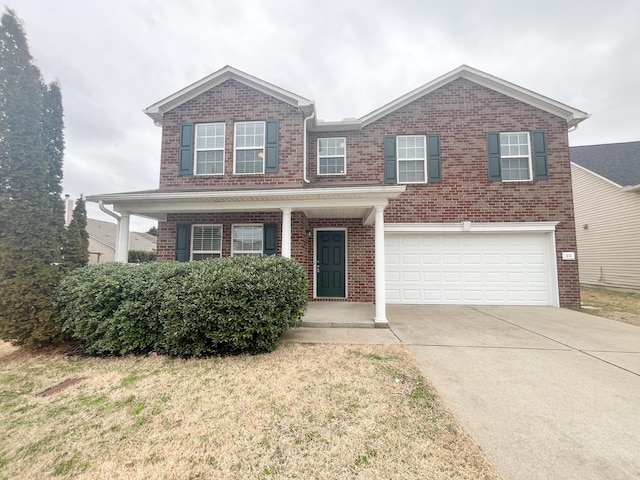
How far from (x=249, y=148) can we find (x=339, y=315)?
5.35 m

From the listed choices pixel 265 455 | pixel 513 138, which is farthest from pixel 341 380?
pixel 513 138

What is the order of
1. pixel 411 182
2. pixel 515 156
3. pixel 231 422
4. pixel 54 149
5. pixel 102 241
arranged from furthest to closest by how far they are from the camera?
1. pixel 102 241
2. pixel 411 182
3. pixel 515 156
4. pixel 54 149
5. pixel 231 422

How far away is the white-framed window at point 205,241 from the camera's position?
304 inches

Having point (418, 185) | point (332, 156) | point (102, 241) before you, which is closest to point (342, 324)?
point (418, 185)

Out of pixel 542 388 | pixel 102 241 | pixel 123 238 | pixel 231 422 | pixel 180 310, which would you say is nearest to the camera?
pixel 231 422

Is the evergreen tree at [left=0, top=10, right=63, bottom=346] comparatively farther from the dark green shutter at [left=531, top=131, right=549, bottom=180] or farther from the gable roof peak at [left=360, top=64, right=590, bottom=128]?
the dark green shutter at [left=531, top=131, right=549, bottom=180]

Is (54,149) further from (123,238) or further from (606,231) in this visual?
(606,231)

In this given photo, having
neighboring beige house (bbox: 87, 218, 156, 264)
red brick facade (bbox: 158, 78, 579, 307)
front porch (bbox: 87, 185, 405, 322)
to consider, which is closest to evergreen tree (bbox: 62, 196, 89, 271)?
front porch (bbox: 87, 185, 405, 322)

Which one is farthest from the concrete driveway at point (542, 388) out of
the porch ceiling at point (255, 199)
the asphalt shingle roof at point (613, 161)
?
the asphalt shingle roof at point (613, 161)

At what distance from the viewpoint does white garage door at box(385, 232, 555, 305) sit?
8.00 metres

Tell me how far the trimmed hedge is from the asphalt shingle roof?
14.9 metres

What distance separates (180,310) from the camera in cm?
394

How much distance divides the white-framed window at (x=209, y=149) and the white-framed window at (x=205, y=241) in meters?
1.66

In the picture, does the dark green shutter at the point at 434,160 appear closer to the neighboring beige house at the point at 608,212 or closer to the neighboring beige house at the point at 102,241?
the neighboring beige house at the point at 608,212
